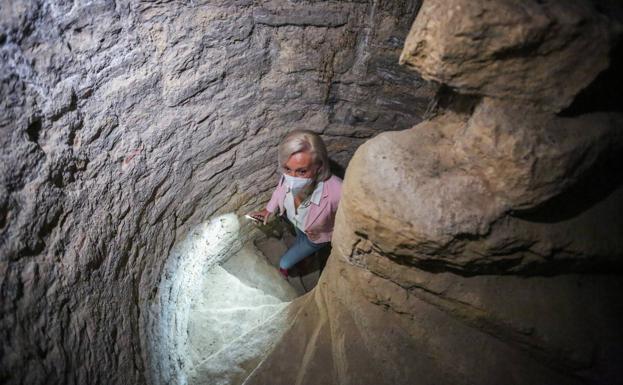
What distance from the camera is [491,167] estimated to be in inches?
43.8

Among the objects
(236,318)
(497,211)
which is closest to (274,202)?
(236,318)

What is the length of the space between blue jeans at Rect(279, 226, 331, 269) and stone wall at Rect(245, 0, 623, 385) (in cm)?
120

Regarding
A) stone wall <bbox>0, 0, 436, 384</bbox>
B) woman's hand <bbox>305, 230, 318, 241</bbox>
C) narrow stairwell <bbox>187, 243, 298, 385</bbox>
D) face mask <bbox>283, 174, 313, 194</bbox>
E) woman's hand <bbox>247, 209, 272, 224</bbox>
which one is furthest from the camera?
woman's hand <bbox>247, 209, 272, 224</bbox>

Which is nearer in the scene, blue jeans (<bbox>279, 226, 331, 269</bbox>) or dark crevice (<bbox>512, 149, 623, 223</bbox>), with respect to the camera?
dark crevice (<bbox>512, 149, 623, 223</bbox>)

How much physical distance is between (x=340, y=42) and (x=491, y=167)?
1.44 meters

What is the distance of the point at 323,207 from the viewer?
7.88 ft

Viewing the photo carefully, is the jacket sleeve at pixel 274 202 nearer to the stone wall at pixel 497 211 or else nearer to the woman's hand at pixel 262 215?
the woman's hand at pixel 262 215

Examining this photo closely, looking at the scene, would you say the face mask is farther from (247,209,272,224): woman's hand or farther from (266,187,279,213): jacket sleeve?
(247,209,272,224): woman's hand

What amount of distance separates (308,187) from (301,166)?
0.60 ft

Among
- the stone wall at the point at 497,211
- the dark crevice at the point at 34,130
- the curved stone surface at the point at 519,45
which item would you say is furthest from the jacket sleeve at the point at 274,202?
the curved stone surface at the point at 519,45

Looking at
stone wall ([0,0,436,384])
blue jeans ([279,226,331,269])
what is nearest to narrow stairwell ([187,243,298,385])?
blue jeans ([279,226,331,269])

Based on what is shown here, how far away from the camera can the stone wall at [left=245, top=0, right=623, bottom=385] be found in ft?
3.30

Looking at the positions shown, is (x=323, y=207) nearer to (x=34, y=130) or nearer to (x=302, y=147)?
(x=302, y=147)

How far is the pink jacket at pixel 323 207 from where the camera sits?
237 centimetres
